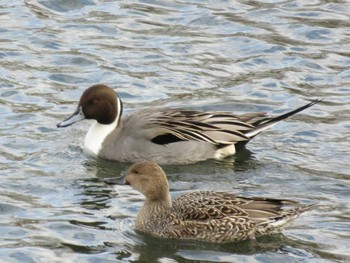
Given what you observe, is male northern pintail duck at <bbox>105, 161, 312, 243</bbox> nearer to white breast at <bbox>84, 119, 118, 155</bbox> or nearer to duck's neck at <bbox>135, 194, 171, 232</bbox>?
duck's neck at <bbox>135, 194, 171, 232</bbox>

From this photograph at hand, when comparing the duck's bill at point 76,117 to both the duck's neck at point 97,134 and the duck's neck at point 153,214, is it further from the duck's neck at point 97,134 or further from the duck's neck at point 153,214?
the duck's neck at point 153,214

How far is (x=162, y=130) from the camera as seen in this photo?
1394 cm

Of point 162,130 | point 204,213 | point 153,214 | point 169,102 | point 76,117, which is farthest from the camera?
point 169,102

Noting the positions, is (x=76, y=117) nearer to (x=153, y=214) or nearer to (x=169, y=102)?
(x=169, y=102)

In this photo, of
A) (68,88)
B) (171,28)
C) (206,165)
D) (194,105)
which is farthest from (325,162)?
(171,28)

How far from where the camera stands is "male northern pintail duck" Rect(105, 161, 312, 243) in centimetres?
1132

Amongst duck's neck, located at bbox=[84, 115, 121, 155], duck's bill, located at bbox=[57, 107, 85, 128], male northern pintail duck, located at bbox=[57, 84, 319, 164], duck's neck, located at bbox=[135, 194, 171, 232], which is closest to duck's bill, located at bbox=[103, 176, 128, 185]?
duck's neck, located at bbox=[135, 194, 171, 232]

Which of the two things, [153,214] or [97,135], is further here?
[97,135]

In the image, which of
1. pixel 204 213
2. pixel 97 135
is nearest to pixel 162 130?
pixel 97 135

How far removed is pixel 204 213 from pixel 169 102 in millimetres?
4204

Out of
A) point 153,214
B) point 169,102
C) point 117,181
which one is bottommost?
point 169,102

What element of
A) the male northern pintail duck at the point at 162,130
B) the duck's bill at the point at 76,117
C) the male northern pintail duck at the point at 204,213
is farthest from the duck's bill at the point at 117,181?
the duck's bill at the point at 76,117

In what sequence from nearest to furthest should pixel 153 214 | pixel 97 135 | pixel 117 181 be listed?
1. pixel 153 214
2. pixel 117 181
3. pixel 97 135

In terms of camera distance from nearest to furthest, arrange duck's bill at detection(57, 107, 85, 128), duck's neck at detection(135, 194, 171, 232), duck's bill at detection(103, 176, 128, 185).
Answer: duck's neck at detection(135, 194, 171, 232), duck's bill at detection(103, 176, 128, 185), duck's bill at detection(57, 107, 85, 128)
